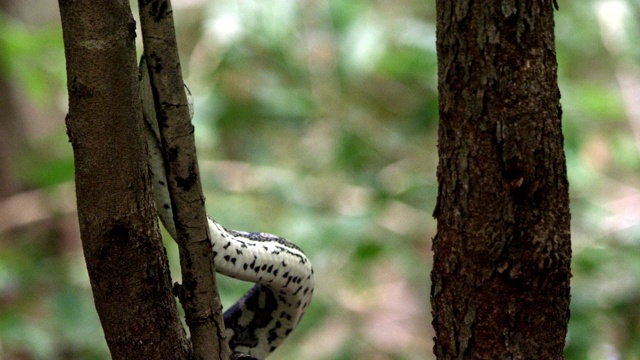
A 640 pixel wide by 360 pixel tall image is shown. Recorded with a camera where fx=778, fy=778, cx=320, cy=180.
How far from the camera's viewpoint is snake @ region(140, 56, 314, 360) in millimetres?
1310

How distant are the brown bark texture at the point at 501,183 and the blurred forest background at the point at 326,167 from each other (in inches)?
57.3

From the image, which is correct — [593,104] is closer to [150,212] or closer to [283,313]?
[283,313]

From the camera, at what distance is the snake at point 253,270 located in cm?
131

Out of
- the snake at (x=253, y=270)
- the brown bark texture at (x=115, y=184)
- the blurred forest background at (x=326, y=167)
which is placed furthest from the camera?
the blurred forest background at (x=326, y=167)

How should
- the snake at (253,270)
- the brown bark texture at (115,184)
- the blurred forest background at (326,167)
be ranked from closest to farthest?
the brown bark texture at (115,184) → the snake at (253,270) → the blurred forest background at (326,167)

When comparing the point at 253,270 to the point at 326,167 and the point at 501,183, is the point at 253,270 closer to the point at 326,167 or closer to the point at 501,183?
the point at 501,183

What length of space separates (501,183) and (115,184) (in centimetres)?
58

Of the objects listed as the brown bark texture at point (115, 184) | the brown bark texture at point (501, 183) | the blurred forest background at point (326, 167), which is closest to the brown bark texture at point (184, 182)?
the brown bark texture at point (115, 184)

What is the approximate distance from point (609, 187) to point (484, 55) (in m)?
3.34

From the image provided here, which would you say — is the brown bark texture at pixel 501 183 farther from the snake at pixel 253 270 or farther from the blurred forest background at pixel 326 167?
the blurred forest background at pixel 326 167

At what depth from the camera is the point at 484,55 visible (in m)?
1.16

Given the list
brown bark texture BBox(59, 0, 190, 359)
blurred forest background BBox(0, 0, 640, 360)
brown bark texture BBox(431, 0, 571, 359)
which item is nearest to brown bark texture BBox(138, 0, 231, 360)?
brown bark texture BBox(59, 0, 190, 359)

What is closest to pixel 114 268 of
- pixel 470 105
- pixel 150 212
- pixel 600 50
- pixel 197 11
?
pixel 150 212

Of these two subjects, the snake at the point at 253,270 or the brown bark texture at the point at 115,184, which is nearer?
the brown bark texture at the point at 115,184
